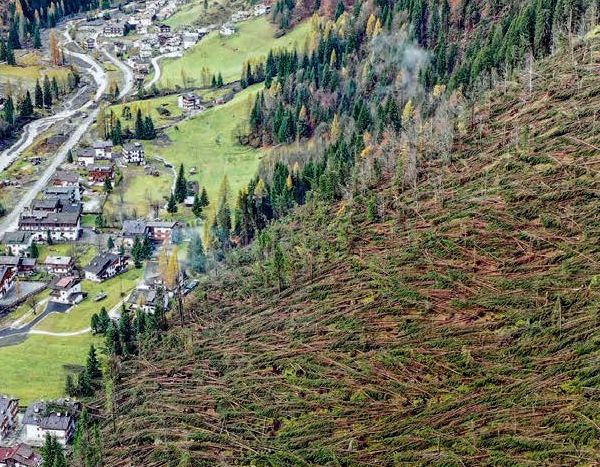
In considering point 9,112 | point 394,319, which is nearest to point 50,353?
point 394,319

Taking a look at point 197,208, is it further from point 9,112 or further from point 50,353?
point 9,112

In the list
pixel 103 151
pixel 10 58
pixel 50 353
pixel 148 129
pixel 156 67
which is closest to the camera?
pixel 50 353

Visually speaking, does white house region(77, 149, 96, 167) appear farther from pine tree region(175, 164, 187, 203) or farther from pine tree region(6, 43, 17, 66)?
pine tree region(6, 43, 17, 66)

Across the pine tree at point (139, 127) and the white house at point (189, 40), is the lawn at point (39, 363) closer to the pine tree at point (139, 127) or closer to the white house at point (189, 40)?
the pine tree at point (139, 127)

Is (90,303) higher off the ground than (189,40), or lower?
lower

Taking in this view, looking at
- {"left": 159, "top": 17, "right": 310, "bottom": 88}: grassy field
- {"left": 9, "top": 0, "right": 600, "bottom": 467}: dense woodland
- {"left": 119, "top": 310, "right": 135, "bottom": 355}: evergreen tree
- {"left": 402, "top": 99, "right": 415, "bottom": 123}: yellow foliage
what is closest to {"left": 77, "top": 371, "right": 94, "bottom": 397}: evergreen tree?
{"left": 9, "top": 0, "right": 600, "bottom": 467}: dense woodland

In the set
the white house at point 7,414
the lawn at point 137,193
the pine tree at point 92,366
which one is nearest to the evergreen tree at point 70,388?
the pine tree at point 92,366

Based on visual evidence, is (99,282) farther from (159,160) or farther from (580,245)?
(580,245)
